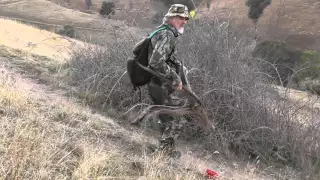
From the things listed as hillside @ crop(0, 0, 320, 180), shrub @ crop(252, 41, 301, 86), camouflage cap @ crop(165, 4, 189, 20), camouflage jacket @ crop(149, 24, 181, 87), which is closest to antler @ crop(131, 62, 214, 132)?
camouflage jacket @ crop(149, 24, 181, 87)

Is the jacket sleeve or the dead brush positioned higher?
the jacket sleeve

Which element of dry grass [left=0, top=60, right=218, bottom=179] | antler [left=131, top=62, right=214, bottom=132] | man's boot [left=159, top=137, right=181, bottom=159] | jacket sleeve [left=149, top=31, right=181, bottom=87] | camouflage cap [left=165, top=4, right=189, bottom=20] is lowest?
man's boot [left=159, top=137, right=181, bottom=159]

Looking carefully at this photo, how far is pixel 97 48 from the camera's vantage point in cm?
912

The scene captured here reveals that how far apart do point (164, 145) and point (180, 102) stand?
99cm

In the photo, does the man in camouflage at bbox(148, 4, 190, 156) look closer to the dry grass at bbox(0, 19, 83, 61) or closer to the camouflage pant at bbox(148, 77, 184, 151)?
the camouflage pant at bbox(148, 77, 184, 151)

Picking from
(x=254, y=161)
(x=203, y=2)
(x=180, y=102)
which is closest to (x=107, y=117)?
(x=180, y=102)

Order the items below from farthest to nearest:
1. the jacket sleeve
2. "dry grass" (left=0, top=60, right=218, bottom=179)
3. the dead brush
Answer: the dead brush
the jacket sleeve
"dry grass" (left=0, top=60, right=218, bottom=179)

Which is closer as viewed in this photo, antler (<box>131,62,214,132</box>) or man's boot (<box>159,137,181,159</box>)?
antler (<box>131,62,214,132</box>)

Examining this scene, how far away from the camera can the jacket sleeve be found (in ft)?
15.4

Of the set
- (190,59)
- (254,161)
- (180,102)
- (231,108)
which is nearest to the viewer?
(180,102)

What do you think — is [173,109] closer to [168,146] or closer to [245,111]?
[168,146]

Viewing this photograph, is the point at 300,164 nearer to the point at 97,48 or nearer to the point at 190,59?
the point at 190,59

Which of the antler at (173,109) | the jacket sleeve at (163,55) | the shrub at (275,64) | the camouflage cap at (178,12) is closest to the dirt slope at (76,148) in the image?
the antler at (173,109)

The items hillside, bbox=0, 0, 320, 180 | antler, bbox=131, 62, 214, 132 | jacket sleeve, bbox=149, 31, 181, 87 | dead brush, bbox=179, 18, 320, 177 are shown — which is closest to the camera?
hillside, bbox=0, 0, 320, 180
